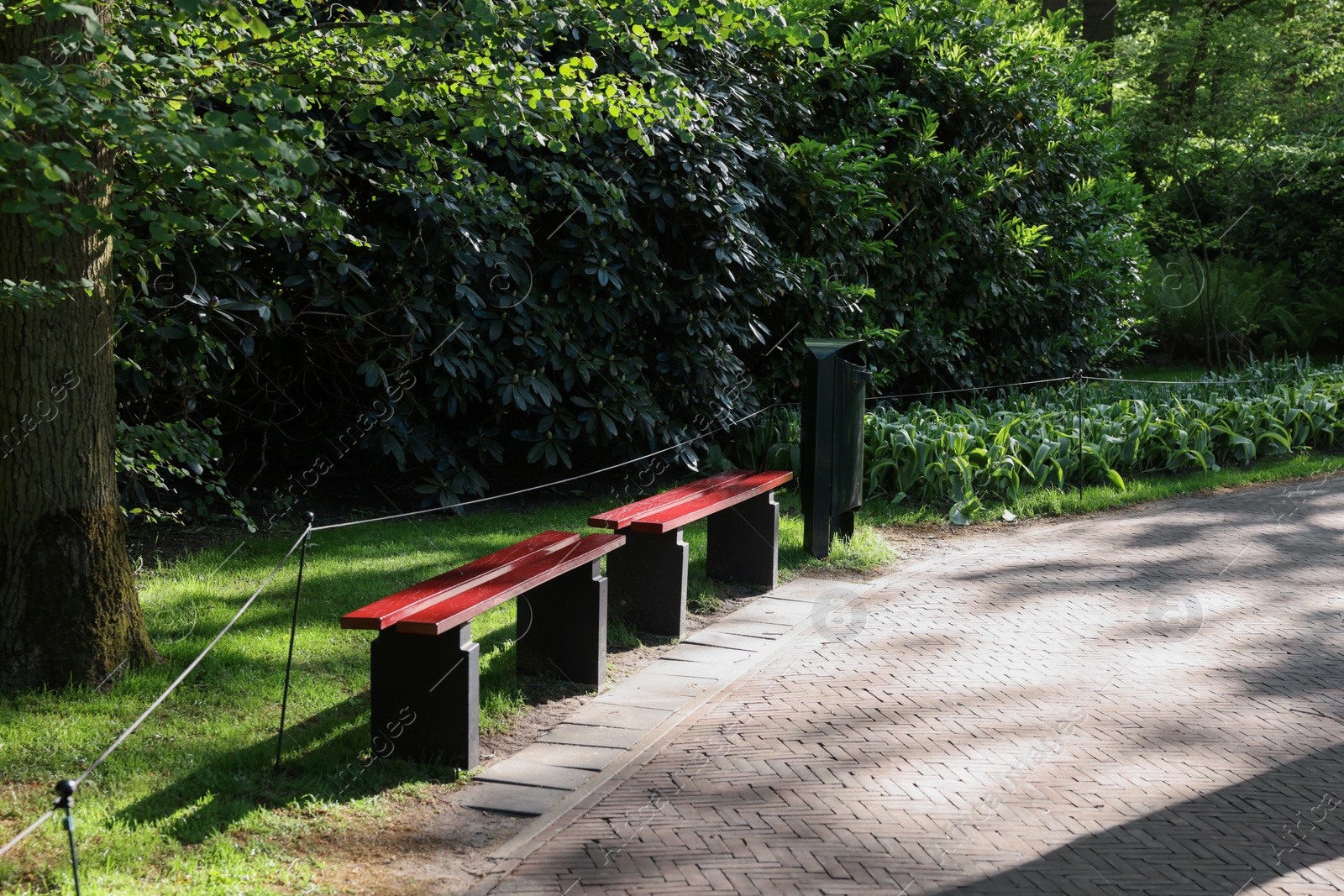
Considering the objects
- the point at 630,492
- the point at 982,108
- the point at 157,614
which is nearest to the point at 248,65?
the point at 157,614

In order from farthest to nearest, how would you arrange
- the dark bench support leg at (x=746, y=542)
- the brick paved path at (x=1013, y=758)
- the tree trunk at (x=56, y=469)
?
the dark bench support leg at (x=746, y=542) < the tree trunk at (x=56, y=469) < the brick paved path at (x=1013, y=758)

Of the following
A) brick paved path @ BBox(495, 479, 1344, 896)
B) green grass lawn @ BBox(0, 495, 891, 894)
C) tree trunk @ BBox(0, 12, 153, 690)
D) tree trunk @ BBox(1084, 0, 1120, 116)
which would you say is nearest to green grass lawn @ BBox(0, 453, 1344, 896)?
green grass lawn @ BBox(0, 495, 891, 894)

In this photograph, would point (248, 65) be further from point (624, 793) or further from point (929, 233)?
point (929, 233)

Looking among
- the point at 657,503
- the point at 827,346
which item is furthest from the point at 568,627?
the point at 827,346

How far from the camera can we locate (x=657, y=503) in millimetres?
6793

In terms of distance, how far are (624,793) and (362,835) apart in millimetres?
959

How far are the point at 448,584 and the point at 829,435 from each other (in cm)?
387

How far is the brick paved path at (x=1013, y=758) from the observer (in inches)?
146

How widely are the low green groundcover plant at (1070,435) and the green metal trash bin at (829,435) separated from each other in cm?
171

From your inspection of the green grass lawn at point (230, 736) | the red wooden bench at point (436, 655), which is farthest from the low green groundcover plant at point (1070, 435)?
the red wooden bench at point (436, 655)

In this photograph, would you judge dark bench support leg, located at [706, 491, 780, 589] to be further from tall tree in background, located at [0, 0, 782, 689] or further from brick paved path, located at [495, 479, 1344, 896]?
tall tree in background, located at [0, 0, 782, 689]

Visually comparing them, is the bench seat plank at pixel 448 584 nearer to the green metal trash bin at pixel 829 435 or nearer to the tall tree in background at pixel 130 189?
the tall tree in background at pixel 130 189

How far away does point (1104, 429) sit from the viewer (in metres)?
11.1

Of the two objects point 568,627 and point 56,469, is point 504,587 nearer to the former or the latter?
point 568,627
